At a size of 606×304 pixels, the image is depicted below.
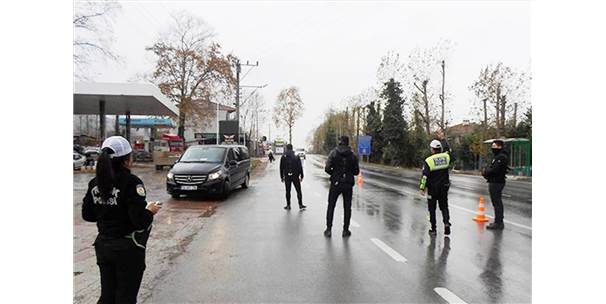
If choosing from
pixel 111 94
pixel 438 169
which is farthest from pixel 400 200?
pixel 111 94

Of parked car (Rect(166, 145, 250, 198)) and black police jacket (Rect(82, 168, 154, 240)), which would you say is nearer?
black police jacket (Rect(82, 168, 154, 240))

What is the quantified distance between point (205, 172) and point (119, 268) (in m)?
10.1

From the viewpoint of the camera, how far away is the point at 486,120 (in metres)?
35.9

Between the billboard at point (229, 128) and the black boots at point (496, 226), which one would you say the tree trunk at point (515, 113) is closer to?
A: the billboard at point (229, 128)

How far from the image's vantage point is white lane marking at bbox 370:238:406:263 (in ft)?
20.6

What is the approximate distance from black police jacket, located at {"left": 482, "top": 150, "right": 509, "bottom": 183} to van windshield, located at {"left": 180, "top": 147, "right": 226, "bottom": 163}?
27.9ft

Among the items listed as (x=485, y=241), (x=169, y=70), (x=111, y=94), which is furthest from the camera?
(x=169, y=70)

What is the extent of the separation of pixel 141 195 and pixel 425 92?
41.5 metres

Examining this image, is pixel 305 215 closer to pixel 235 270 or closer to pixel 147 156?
pixel 235 270

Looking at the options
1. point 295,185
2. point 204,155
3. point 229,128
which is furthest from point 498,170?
point 229,128

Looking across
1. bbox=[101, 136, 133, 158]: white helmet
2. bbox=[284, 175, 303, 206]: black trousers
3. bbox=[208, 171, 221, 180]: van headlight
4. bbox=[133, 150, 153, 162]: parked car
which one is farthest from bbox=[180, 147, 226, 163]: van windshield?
bbox=[133, 150, 153, 162]: parked car

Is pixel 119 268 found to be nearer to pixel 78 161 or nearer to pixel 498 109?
pixel 78 161

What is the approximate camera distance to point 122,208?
3.29 m

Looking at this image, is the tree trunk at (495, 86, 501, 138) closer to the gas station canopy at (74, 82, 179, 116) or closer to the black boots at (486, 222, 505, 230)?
the gas station canopy at (74, 82, 179, 116)
